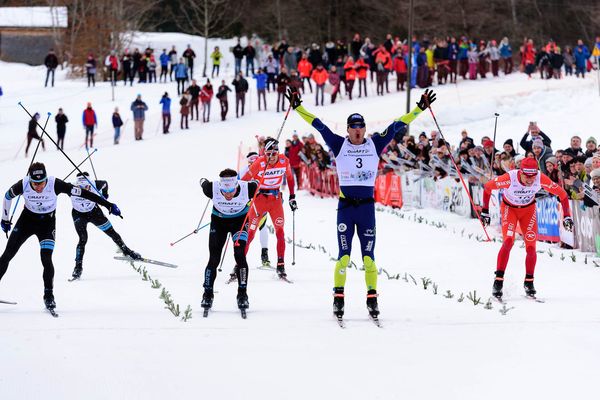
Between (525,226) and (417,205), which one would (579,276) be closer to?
(525,226)

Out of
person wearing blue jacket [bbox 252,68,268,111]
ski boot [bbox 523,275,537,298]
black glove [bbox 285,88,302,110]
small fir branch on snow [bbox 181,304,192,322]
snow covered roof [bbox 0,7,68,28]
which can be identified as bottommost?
small fir branch on snow [bbox 181,304,192,322]

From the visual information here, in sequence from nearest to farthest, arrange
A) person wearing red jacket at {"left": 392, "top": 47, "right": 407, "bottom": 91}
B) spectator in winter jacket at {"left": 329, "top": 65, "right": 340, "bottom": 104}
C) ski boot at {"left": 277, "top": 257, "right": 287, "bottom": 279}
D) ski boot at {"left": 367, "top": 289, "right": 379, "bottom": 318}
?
1. ski boot at {"left": 367, "top": 289, "right": 379, "bottom": 318}
2. ski boot at {"left": 277, "top": 257, "right": 287, "bottom": 279}
3. spectator in winter jacket at {"left": 329, "top": 65, "right": 340, "bottom": 104}
4. person wearing red jacket at {"left": 392, "top": 47, "right": 407, "bottom": 91}

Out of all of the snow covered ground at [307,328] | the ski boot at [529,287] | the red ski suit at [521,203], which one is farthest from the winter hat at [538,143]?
the ski boot at [529,287]

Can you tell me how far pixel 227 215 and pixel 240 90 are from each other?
1032 inches

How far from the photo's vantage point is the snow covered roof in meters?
58.3

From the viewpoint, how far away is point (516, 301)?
11070 mm

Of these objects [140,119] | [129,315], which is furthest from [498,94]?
[129,315]

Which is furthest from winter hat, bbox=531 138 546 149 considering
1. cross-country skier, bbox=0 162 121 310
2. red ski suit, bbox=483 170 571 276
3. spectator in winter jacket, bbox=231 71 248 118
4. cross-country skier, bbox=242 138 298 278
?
spectator in winter jacket, bbox=231 71 248 118

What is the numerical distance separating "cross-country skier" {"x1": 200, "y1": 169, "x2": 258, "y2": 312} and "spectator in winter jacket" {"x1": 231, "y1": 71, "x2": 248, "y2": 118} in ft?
84.2

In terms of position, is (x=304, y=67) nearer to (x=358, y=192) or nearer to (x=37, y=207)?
(x=37, y=207)

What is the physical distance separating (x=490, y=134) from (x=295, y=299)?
2068 centimetres

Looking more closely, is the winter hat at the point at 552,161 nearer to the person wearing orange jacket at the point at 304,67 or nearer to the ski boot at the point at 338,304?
the ski boot at the point at 338,304

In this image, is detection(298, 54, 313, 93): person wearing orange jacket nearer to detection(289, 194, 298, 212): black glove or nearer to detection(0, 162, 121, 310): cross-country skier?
detection(289, 194, 298, 212): black glove

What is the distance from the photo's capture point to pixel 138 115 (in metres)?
34.6
